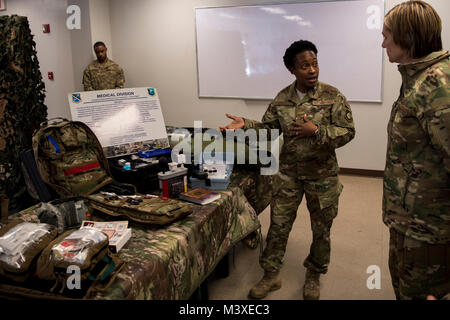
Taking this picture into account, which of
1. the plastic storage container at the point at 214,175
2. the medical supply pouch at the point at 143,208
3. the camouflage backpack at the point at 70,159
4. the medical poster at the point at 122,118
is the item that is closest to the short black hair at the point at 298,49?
the plastic storage container at the point at 214,175

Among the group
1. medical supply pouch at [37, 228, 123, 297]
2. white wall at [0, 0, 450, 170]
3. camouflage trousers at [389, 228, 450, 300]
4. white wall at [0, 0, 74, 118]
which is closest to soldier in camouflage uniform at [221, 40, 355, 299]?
camouflage trousers at [389, 228, 450, 300]

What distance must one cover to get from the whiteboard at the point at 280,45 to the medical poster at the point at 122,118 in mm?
2408

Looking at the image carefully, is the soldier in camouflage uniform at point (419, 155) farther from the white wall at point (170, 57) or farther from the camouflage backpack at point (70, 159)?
the white wall at point (170, 57)

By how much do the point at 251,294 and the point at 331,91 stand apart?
1243 millimetres

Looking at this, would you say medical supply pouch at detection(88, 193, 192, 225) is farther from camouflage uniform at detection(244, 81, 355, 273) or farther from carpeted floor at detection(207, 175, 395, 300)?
carpeted floor at detection(207, 175, 395, 300)

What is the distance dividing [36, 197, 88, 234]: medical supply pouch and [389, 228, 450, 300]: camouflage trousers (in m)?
1.36

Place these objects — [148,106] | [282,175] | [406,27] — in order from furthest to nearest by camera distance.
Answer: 1. [148,106]
2. [282,175]
3. [406,27]

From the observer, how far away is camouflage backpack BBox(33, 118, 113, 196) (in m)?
2.04

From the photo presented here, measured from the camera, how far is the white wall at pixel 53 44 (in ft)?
18.7

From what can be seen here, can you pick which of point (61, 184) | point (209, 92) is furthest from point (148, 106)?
point (209, 92)

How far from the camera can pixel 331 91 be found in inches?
83.6

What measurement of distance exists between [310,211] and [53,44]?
16.8 feet
